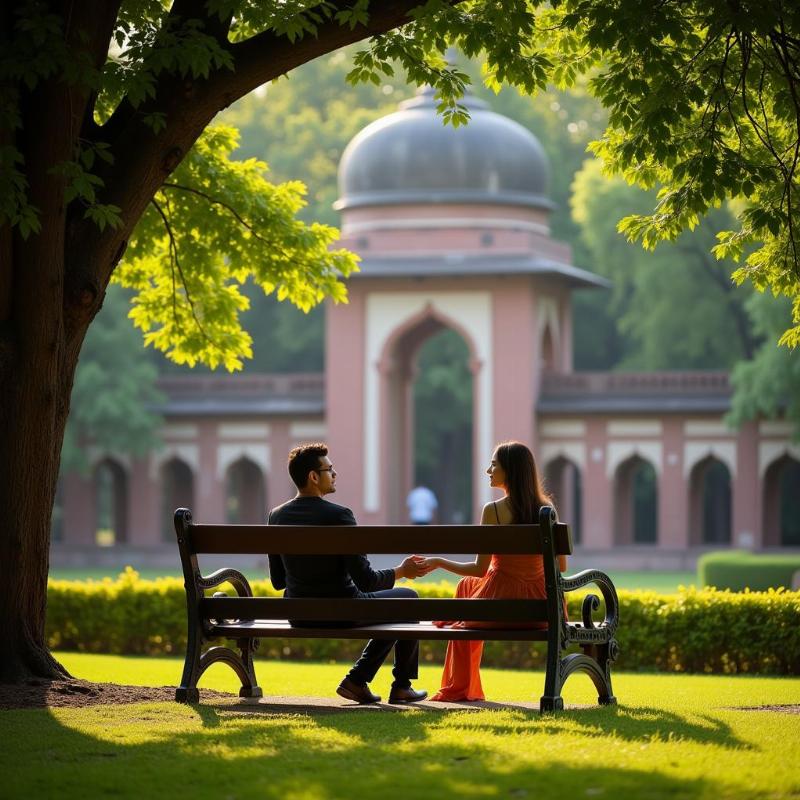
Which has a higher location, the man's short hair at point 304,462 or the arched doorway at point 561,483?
the arched doorway at point 561,483

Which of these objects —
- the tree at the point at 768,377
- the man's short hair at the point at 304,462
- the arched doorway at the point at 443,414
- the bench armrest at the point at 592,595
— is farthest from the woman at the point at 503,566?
the arched doorway at the point at 443,414

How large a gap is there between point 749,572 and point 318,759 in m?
18.2

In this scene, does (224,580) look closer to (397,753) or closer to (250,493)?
(397,753)

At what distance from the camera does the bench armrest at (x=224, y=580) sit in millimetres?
7410

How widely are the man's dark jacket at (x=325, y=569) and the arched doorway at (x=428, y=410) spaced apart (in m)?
25.9

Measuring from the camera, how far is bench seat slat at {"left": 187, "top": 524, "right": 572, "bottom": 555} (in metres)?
6.70

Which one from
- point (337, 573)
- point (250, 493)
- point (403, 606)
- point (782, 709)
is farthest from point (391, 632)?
point (250, 493)

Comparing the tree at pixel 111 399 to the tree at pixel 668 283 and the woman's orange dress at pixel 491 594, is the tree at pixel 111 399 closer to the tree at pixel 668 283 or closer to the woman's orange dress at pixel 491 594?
the tree at pixel 668 283

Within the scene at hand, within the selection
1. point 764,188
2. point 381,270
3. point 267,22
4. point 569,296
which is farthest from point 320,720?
point 569,296

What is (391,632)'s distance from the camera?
696 cm

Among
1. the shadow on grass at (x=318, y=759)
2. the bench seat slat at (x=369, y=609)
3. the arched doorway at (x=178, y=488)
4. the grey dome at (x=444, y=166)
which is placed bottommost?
the shadow on grass at (x=318, y=759)

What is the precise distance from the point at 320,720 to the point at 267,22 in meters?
3.68

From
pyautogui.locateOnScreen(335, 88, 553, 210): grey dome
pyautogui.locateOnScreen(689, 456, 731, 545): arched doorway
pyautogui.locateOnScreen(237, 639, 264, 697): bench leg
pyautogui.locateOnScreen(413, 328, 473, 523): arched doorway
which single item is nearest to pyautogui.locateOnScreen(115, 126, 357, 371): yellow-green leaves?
pyautogui.locateOnScreen(237, 639, 264, 697): bench leg

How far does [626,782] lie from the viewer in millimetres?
5105
